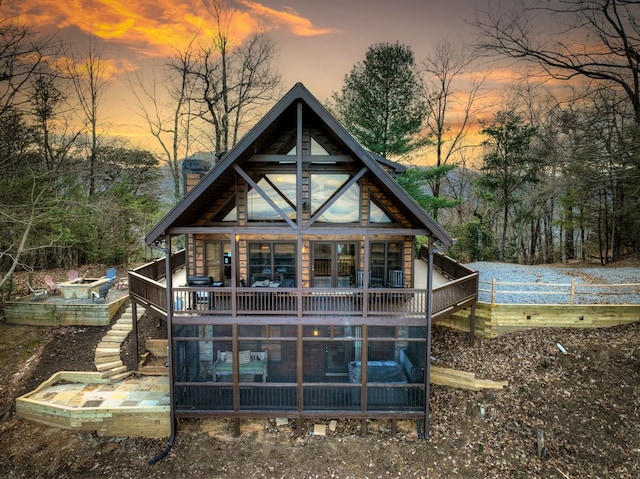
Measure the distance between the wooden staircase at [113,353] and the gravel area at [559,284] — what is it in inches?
607

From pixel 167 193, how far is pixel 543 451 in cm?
2725

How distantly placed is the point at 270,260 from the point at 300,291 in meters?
2.84

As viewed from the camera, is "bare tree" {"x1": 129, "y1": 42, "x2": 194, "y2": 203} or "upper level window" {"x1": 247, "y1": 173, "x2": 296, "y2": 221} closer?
"upper level window" {"x1": 247, "y1": 173, "x2": 296, "y2": 221}

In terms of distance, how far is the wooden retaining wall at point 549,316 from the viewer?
13.5 meters

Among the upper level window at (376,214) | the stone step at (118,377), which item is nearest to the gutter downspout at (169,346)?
the stone step at (118,377)

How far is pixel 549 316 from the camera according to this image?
13.7 m

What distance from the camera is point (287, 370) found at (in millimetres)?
11922

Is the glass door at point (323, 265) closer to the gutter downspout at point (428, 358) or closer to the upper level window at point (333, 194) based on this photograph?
the upper level window at point (333, 194)

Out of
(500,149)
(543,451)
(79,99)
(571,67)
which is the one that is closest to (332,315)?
(543,451)

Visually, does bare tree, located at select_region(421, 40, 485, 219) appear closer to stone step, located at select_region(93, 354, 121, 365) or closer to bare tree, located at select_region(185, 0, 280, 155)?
bare tree, located at select_region(185, 0, 280, 155)

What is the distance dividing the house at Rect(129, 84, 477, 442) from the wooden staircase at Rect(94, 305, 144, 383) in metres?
2.97

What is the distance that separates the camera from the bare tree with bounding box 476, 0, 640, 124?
10.3m

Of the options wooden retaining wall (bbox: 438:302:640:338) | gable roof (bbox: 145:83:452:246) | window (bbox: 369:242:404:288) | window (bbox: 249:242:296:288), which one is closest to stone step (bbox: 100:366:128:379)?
window (bbox: 249:242:296:288)

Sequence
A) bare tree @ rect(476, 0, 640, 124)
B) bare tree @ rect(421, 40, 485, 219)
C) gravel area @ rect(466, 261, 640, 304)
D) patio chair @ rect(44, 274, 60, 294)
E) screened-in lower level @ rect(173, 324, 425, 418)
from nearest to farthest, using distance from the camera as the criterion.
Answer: bare tree @ rect(476, 0, 640, 124) → screened-in lower level @ rect(173, 324, 425, 418) → gravel area @ rect(466, 261, 640, 304) → patio chair @ rect(44, 274, 60, 294) → bare tree @ rect(421, 40, 485, 219)
